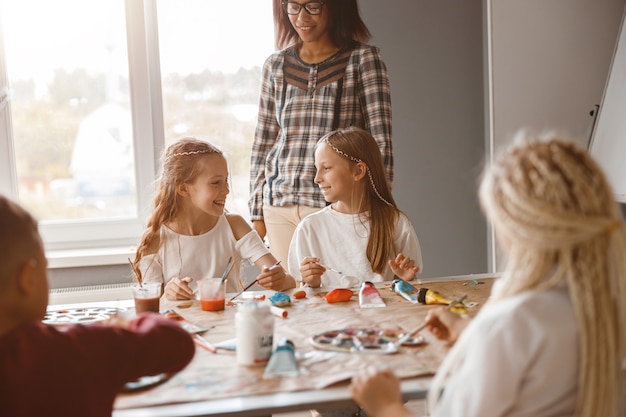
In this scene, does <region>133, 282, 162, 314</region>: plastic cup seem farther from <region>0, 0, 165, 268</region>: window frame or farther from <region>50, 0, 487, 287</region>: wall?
<region>50, 0, 487, 287</region>: wall

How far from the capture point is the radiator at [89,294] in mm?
3381

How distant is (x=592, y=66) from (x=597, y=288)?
2549 mm

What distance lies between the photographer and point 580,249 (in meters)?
1.07

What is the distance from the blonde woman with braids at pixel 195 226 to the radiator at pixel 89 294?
119 centimetres

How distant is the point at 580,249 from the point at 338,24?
1961 mm

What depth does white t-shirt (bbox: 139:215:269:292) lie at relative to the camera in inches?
88.8

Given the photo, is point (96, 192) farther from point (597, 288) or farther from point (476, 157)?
point (597, 288)

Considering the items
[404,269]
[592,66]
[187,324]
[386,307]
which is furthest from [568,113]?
[187,324]

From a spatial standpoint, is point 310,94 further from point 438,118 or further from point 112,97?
point 112,97

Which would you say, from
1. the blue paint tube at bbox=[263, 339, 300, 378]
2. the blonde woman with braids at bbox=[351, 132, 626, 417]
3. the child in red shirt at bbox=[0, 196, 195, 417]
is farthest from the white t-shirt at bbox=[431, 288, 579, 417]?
the child in red shirt at bbox=[0, 196, 195, 417]

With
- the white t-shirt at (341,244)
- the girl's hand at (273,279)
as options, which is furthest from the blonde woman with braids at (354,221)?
the girl's hand at (273,279)

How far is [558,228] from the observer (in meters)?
1.05

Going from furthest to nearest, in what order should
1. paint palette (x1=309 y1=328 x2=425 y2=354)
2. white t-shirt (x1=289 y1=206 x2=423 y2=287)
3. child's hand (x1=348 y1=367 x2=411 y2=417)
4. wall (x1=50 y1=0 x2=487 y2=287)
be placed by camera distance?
wall (x1=50 y1=0 x2=487 y2=287), white t-shirt (x1=289 y1=206 x2=423 y2=287), paint palette (x1=309 y1=328 x2=425 y2=354), child's hand (x1=348 y1=367 x2=411 y2=417)

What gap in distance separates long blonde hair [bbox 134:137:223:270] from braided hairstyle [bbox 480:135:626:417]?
1.45m
